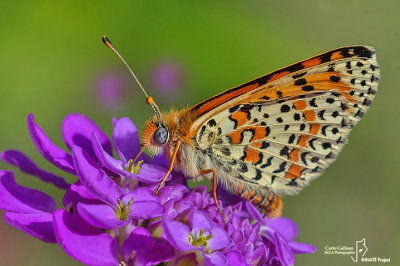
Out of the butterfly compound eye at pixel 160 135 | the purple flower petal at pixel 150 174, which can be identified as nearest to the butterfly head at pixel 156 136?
the butterfly compound eye at pixel 160 135

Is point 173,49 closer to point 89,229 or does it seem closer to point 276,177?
point 276,177

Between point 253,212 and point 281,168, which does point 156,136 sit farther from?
point 281,168

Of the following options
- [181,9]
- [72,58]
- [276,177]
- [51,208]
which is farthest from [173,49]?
[51,208]

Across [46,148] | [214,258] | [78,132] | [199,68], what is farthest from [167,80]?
[214,258]

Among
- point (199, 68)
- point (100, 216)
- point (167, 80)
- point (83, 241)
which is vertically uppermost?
point (199, 68)

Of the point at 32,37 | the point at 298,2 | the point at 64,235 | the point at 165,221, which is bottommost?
the point at 64,235

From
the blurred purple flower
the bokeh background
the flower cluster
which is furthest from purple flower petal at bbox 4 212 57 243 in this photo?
the blurred purple flower

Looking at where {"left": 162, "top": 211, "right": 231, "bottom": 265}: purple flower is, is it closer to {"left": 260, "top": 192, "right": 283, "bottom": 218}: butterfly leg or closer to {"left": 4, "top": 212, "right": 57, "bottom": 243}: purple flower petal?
{"left": 4, "top": 212, "right": 57, "bottom": 243}: purple flower petal
